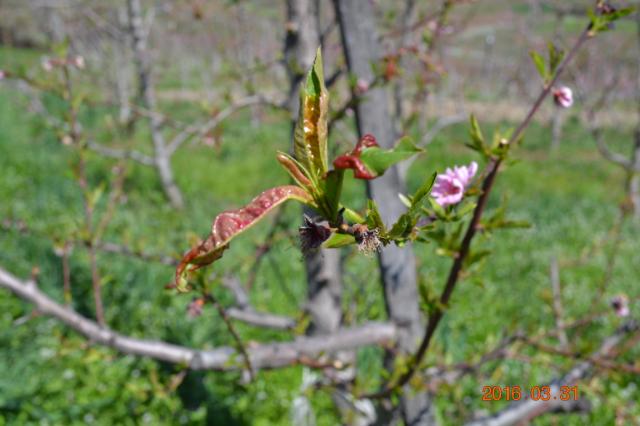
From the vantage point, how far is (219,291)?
14.1ft

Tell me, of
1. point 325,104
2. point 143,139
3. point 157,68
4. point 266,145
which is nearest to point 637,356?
point 325,104

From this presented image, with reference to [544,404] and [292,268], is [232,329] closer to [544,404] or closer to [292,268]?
[544,404]

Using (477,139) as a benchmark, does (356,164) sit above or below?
above

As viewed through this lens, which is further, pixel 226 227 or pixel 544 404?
pixel 544 404

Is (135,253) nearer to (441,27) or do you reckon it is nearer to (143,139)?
(441,27)

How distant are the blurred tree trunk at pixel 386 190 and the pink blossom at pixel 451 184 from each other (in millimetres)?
528

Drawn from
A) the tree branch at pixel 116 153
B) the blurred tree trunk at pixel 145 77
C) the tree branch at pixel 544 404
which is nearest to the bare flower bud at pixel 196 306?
the tree branch at pixel 544 404

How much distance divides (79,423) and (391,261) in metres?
2.54

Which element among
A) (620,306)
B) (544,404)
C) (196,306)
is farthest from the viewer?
(620,306)

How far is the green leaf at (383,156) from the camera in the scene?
0.45m

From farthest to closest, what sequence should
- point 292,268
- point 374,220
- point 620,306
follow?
1. point 292,268
2. point 620,306
3. point 374,220

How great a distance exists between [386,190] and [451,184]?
626 mm

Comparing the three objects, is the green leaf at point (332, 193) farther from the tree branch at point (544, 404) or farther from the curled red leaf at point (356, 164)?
the tree branch at point (544, 404)

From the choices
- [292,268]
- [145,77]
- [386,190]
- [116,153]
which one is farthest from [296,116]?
[145,77]
